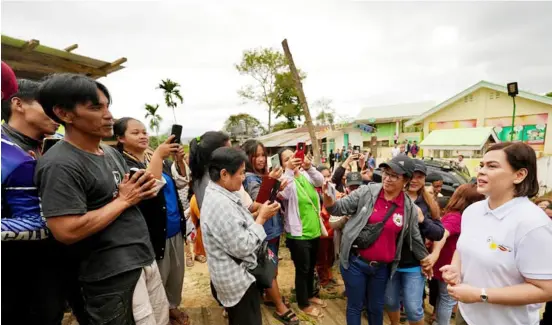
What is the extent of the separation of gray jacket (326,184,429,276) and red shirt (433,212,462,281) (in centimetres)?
38

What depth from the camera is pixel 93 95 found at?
141 cm

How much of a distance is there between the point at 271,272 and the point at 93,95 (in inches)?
65.3

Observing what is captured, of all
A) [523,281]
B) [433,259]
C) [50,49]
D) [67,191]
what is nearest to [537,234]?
[523,281]

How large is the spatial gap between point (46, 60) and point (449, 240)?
5.55 m

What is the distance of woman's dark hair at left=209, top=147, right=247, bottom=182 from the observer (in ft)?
6.32

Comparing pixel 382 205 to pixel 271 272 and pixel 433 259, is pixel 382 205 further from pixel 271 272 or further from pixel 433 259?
pixel 271 272

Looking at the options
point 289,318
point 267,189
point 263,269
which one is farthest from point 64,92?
point 289,318

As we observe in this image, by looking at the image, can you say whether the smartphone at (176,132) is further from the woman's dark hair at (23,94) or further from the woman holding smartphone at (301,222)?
the woman holding smartphone at (301,222)

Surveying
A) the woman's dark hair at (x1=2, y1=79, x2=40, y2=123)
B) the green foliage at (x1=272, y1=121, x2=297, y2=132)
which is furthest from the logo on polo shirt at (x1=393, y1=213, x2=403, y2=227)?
the green foliage at (x1=272, y1=121, x2=297, y2=132)

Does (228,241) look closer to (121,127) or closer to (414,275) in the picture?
(121,127)

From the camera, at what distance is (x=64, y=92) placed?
1356 mm

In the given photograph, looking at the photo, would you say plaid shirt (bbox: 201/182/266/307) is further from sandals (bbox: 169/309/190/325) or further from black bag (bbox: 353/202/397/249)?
sandals (bbox: 169/309/190/325)

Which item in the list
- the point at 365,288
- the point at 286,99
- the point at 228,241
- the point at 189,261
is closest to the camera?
the point at 228,241

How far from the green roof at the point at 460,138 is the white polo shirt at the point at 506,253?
15203 mm
